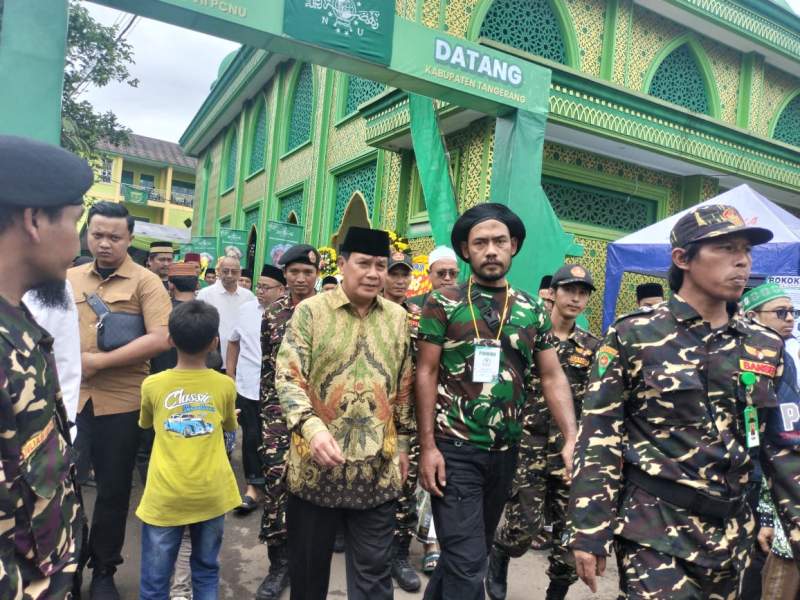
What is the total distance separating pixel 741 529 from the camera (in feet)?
6.54

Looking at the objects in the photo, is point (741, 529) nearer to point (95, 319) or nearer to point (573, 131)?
point (95, 319)

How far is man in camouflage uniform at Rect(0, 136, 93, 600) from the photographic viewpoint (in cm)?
118

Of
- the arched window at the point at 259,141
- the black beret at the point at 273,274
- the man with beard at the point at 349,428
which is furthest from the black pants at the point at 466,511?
the arched window at the point at 259,141

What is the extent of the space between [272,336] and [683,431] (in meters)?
2.74

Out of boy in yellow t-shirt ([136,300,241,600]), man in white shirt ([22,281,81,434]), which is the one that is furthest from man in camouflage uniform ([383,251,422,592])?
man in white shirt ([22,281,81,434])

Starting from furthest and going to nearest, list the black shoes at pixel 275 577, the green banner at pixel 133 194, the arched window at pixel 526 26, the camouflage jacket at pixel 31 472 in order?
the green banner at pixel 133 194
the arched window at pixel 526 26
the black shoes at pixel 275 577
the camouflage jacket at pixel 31 472

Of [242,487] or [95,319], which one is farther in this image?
[242,487]

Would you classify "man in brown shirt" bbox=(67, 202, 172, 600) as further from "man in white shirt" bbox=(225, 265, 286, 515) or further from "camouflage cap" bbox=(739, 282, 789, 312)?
"camouflage cap" bbox=(739, 282, 789, 312)

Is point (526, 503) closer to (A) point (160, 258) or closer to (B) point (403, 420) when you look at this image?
(B) point (403, 420)

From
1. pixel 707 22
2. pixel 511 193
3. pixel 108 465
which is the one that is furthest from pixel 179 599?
pixel 707 22

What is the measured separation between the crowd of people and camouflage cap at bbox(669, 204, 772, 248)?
0.01 m

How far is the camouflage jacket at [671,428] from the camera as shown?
6.38 ft

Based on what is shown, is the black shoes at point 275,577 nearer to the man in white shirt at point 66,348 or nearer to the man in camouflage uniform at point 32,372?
the man in white shirt at point 66,348

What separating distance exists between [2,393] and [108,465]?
6.99 ft
